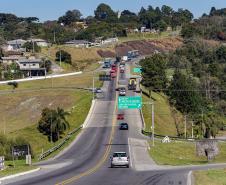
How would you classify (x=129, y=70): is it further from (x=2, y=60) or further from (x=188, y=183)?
(x=188, y=183)

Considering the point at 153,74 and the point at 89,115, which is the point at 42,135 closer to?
the point at 89,115

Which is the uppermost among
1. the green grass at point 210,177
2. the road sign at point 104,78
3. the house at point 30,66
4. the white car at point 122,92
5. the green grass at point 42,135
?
A: the house at point 30,66

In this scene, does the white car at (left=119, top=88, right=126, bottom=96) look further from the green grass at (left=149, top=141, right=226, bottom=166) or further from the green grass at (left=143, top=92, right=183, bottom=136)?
the green grass at (left=149, top=141, right=226, bottom=166)

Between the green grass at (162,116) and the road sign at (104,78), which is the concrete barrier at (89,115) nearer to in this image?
the green grass at (162,116)

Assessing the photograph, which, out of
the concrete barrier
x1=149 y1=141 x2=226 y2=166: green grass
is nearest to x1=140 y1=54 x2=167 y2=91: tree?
the concrete barrier

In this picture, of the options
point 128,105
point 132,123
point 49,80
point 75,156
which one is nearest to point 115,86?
point 49,80

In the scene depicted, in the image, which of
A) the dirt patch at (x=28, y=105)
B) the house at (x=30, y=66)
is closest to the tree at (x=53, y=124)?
the dirt patch at (x=28, y=105)
